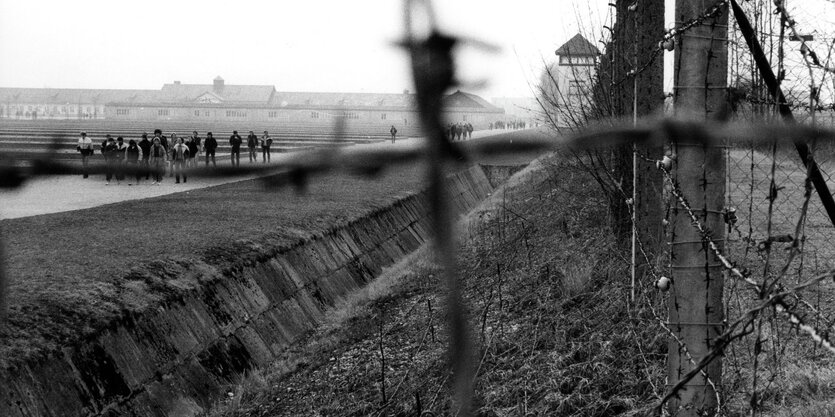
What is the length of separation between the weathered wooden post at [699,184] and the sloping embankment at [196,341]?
102cm

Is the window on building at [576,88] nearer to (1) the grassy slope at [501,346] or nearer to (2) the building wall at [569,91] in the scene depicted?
(2) the building wall at [569,91]

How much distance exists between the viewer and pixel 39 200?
56.4 ft

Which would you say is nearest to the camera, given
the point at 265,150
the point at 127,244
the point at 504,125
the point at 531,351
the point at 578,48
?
the point at 265,150

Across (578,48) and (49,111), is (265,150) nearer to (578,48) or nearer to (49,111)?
(49,111)

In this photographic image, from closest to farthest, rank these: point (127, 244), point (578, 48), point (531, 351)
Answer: point (531, 351), point (127, 244), point (578, 48)

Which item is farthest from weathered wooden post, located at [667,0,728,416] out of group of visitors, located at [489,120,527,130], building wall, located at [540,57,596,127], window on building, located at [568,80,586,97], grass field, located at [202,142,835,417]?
window on building, located at [568,80,586,97]

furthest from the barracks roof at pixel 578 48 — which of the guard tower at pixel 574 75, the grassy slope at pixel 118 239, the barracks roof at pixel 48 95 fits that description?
the barracks roof at pixel 48 95

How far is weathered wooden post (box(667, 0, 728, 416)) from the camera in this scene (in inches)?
130

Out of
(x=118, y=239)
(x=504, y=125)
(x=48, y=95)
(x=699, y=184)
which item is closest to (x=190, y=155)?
(x=48, y=95)

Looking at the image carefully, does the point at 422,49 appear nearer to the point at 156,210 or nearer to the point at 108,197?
the point at 156,210

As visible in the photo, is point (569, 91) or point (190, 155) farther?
point (569, 91)

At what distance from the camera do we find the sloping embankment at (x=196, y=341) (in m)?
6.32

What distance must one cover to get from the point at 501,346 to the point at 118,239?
6.18 metres

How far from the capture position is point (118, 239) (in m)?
11.1
